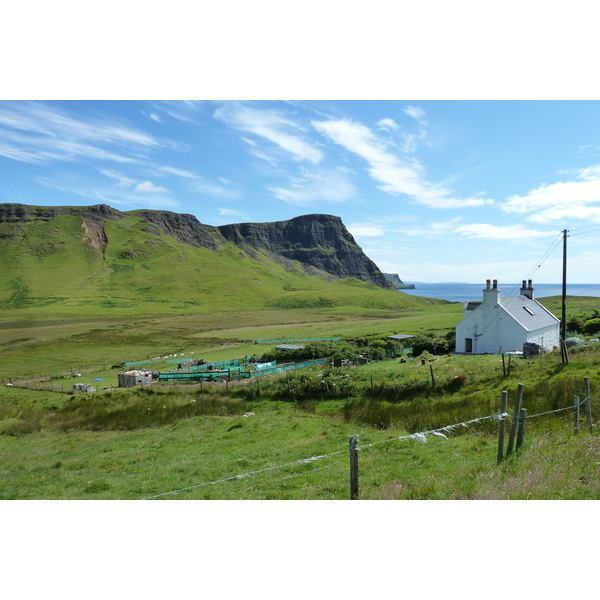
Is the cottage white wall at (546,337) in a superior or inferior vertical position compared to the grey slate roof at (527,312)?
inferior

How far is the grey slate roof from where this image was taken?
3684cm

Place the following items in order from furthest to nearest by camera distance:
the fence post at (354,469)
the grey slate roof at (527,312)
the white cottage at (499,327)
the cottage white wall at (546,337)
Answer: the grey slate roof at (527,312) < the cottage white wall at (546,337) < the white cottage at (499,327) < the fence post at (354,469)

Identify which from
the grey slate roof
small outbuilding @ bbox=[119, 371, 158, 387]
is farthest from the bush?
small outbuilding @ bbox=[119, 371, 158, 387]

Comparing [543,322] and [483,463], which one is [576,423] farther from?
[543,322]

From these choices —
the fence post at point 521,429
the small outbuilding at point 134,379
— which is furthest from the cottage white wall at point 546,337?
the small outbuilding at point 134,379

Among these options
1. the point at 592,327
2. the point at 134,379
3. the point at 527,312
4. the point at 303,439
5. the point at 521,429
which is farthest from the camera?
the point at 592,327

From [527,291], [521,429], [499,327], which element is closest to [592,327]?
[527,291]

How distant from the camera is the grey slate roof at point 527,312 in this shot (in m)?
36.8

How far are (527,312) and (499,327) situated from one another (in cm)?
563

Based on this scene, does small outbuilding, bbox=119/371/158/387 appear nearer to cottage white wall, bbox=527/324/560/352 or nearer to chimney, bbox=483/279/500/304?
chimney, bbox=483/279/500/304

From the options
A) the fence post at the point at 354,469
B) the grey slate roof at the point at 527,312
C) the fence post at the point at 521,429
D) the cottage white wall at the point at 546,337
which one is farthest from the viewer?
the grey slate roof at the point at 527,312

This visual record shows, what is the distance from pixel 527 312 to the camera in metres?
39.5

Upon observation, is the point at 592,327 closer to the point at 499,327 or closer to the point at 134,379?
the point at 499,327

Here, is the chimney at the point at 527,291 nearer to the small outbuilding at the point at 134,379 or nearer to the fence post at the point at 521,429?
the fence post at the point at 521,429
